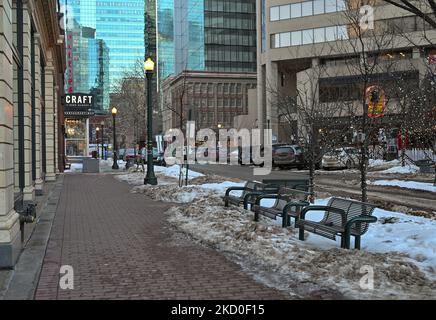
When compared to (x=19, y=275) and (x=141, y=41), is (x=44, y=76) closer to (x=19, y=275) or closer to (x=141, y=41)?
(x=19, y=275)

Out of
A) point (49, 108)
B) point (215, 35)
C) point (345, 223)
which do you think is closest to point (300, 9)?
point (215, 35)

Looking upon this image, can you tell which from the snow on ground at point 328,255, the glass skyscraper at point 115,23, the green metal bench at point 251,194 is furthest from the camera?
the glass skyscraper at point 115,23

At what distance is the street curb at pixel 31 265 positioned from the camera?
18.6ft

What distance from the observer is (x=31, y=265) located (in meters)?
6.92

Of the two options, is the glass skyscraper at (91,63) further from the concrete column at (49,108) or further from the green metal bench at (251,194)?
the green metal bench at (251,194)

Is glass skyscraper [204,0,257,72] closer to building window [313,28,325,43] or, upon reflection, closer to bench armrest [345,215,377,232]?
building window [313,28,325,43]

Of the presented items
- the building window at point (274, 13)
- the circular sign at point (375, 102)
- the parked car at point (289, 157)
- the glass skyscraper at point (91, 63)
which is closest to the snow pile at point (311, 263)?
the circular sign at point (375, 102)

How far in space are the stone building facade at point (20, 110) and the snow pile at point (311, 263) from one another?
3.16 meters

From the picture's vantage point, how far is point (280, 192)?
35.4 ft

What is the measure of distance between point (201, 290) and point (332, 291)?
1.45 meters

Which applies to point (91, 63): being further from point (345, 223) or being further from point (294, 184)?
point (345, 223)

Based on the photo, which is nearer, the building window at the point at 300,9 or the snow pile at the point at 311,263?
A: the snow pile at the point at 311,263

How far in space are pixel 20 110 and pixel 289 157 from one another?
2337 centimetres

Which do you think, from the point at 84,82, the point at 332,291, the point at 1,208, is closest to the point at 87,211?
the point at 1,208
